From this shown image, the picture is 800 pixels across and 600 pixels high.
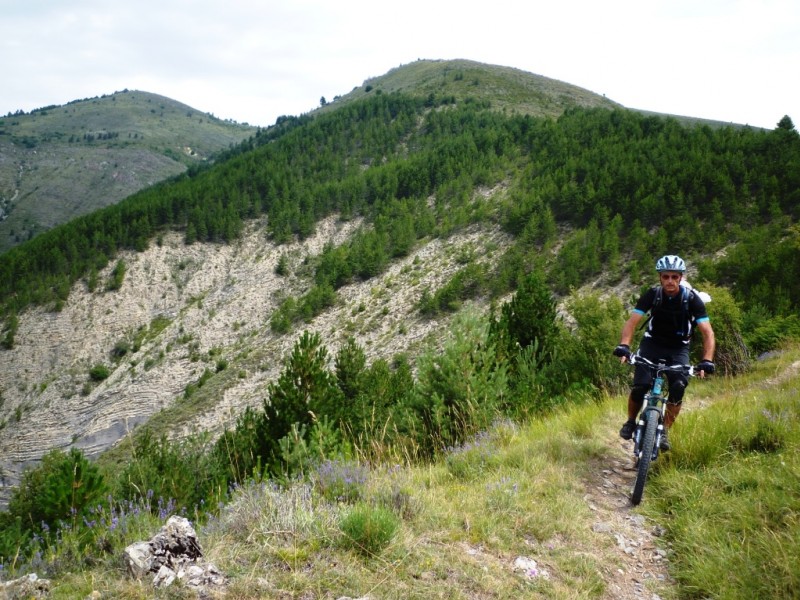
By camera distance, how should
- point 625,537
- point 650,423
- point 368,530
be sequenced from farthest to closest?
1. point 650,423
2. point 625,537
3. point 368,530

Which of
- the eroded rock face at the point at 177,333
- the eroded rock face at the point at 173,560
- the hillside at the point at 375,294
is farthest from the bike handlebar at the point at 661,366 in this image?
the eroded rock face at the point at 177,333

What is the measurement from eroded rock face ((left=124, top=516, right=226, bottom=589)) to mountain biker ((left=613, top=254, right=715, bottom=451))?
425 centimetres

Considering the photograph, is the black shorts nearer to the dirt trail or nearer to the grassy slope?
the grassy slope

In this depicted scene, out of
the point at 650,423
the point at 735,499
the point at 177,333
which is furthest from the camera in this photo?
the point at 177,333

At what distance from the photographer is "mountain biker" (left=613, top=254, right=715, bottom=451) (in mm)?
4828

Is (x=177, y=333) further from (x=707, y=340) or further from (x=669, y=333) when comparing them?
(x=707, y=340)

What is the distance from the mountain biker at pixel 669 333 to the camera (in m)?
4.83

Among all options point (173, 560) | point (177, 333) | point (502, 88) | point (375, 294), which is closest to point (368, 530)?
point (173, 560)

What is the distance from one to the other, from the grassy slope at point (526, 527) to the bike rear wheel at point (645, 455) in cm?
14

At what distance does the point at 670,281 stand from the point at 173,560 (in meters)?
5.14

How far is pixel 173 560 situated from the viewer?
2715mm

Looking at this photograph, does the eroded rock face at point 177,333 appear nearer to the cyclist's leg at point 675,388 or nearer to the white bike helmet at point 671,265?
the cyclist's leg at point 675,388

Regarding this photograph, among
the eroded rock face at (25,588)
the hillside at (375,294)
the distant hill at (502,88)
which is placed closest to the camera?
the eroded rock face at (25,588)

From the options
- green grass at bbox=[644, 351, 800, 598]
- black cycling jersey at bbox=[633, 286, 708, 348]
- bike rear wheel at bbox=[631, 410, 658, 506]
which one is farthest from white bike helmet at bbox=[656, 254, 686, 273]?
green grass at bbox=[644, 351, 800, 598]
